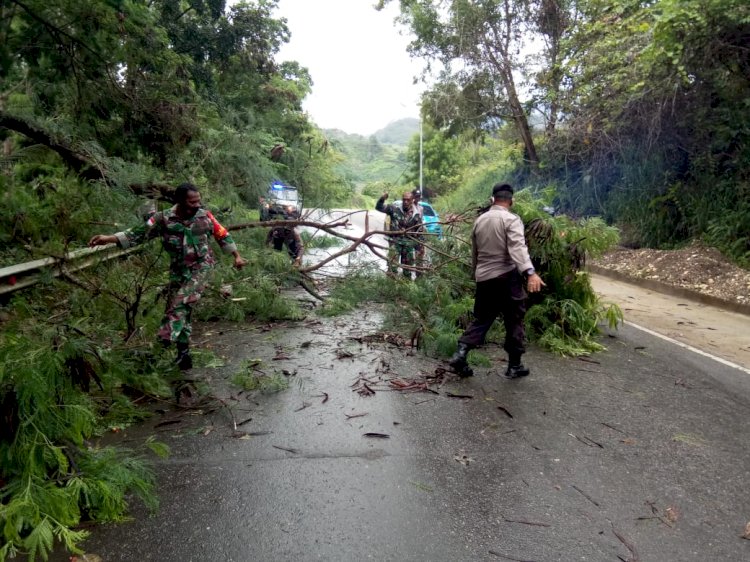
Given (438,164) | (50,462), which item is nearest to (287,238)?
(50,462)

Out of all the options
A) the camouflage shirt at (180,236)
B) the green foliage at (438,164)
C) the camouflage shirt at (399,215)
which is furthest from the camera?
the green foliage at (438,164)

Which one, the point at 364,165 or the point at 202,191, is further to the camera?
the point at 364,165

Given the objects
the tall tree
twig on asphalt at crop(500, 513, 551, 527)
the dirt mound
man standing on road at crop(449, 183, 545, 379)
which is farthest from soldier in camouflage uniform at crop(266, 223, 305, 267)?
the tall tree

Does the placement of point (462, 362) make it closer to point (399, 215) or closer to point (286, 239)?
point (399, 215)

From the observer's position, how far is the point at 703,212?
1311 centimetres

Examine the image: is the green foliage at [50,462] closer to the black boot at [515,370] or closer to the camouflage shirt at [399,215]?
the black boot at [515,370]

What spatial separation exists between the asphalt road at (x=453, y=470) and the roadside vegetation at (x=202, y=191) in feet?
1.29

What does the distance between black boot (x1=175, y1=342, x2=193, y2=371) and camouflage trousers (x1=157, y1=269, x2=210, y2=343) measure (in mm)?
67

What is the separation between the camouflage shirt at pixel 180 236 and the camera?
4801mm

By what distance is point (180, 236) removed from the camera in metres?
4.86

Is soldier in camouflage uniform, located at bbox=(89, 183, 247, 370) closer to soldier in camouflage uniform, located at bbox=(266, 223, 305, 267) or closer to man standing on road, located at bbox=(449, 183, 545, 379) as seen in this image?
man standing on road, located at bbox=(449, 183, 545, 379)

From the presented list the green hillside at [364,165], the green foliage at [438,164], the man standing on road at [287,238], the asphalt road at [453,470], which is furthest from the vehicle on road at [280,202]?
the green foliage at [438,164]

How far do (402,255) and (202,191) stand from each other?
308cm

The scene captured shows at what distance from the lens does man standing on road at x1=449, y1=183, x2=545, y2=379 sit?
5.09 meters
